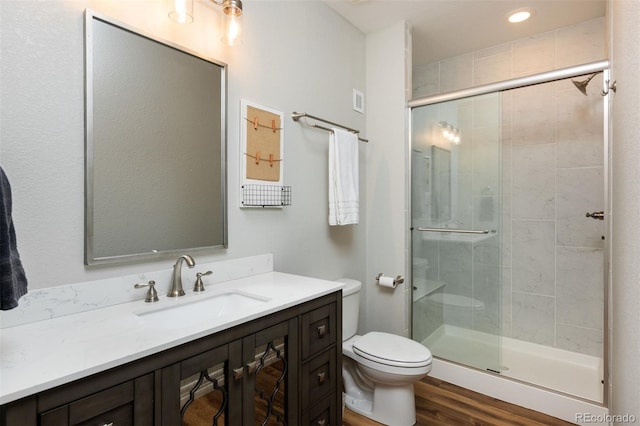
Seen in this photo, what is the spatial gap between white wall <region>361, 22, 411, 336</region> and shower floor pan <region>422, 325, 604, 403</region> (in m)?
0.34

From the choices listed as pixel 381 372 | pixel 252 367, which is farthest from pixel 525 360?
pixel 252 367

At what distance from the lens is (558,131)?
246cm

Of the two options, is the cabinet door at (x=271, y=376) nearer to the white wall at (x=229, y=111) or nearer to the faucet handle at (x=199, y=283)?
the faucet handle at (x=199, y=283)

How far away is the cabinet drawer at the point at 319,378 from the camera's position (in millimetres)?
1315

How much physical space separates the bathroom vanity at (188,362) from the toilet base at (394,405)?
42 cm

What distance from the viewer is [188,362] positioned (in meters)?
0.91

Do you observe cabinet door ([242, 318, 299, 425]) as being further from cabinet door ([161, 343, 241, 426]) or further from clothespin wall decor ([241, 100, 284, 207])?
clothespin wall decor ([241, 100, 284, 207])

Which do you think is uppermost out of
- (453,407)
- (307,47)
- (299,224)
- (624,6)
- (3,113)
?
(307,47)

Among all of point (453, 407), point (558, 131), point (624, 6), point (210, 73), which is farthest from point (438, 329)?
point (210, 73)

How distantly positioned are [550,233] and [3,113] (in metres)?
3.12

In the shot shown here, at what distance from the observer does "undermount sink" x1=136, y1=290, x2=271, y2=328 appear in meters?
1.18

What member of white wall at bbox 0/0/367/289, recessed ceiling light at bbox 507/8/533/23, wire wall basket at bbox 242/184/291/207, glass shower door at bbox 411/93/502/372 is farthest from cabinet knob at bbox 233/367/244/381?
recessed ceiling light at bbox 507/8/533/23

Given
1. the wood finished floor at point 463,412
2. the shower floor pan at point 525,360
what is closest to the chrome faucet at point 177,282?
the wood finished floor at point 463,412

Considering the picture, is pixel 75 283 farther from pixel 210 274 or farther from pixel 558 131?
pixel 558 131
